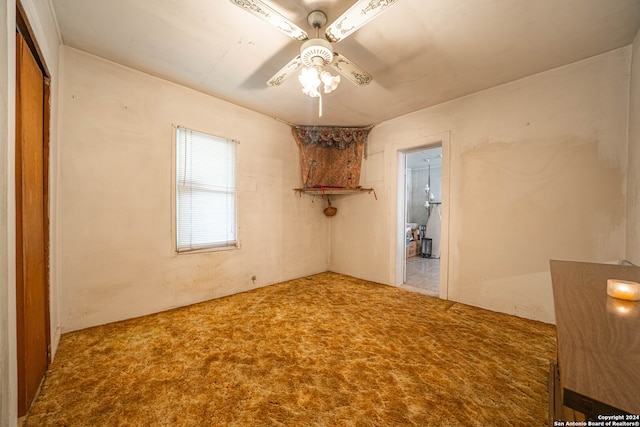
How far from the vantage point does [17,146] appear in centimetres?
127

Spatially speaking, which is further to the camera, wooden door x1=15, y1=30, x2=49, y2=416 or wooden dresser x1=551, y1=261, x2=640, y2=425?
wooden door x1=15, y1=30, x2=49, y2=416

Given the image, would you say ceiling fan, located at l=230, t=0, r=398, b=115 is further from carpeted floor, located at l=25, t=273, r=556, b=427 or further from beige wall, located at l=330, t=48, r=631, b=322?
carpeted floor, located at l=25, t=273, r=556, b=427

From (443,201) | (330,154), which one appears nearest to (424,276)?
(443,201)

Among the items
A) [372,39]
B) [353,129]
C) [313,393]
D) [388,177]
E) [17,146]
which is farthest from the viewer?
[353,129]

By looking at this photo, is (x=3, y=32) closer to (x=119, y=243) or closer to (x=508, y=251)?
(x=119, y=243)

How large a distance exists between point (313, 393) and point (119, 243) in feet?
7.89

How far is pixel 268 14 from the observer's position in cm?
149

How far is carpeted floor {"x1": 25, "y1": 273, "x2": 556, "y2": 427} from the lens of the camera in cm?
134

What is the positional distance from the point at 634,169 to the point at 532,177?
2.17ft

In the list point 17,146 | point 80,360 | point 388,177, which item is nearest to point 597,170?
point 388,177

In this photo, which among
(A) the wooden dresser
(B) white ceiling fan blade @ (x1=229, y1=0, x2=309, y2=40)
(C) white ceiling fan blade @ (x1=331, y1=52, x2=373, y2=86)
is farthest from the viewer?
(C) white ceiling fan blade @ (x1=331, y1=52, x2=373, y2=86)

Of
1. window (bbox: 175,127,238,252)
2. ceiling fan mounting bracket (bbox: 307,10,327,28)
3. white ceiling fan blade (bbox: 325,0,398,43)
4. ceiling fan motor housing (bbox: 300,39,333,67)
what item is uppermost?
ceiling fan mounting bracket (bbox: 307,10,327,28)

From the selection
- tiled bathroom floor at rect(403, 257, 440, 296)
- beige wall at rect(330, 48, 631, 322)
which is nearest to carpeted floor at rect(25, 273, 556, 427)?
beige wall at rect(330, 48, 631, 322)

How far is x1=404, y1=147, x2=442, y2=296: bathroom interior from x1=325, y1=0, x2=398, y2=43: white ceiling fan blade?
3876 millimetres
